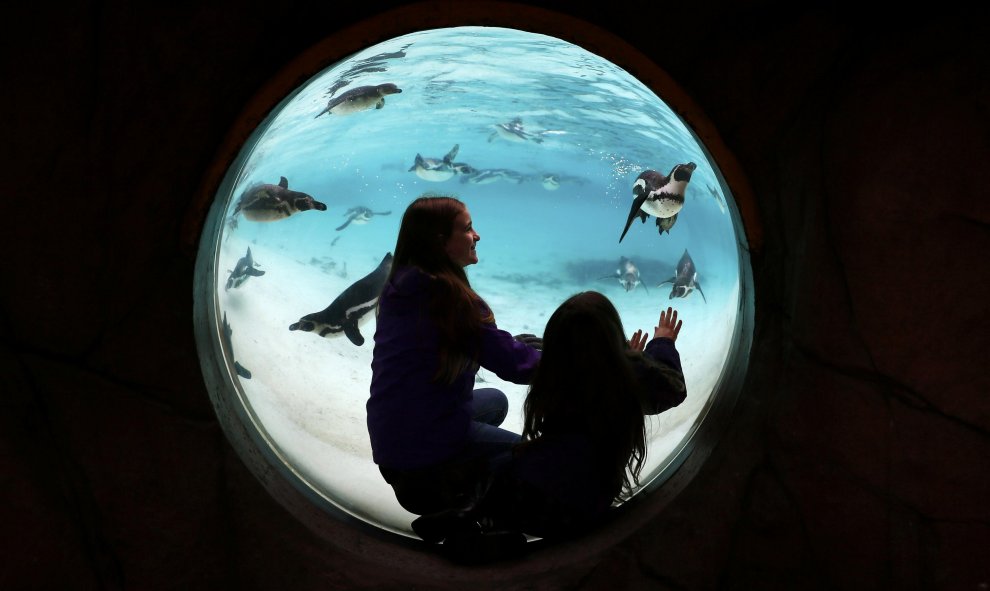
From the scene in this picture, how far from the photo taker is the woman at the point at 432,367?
2797mm

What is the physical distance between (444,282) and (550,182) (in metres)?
19.0

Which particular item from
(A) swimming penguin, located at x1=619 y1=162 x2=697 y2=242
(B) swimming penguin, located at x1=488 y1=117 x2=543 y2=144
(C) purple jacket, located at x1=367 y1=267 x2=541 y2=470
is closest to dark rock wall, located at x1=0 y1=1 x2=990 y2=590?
(C) purple jacket, located at x1=367 y1=267 x2=541 y2=470

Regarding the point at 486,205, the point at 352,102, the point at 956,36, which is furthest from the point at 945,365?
the point at 486,205

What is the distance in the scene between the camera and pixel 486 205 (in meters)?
23.9

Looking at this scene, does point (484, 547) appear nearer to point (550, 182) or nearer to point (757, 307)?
point (757, 307)

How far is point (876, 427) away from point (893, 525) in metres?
0.32

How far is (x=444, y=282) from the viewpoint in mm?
2793

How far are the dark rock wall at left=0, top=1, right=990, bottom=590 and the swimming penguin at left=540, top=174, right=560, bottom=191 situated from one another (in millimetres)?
18565

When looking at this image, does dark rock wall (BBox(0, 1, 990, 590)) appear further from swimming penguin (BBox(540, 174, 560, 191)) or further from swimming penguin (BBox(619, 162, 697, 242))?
swimming penguin (BBox(540, 174, 560, 191))

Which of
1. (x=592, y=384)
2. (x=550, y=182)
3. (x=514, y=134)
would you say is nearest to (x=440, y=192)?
(x=592, y=384)

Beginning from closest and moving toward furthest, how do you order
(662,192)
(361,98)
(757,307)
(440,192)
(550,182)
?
1. (757,307)
2. (440,192)
3. (361,98)
4. (662,192)
5. (550,182)

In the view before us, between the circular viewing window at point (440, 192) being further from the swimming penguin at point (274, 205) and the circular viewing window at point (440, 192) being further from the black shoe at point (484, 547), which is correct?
the black shoe at point (484, 547)

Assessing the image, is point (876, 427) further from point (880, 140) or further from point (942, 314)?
point (880, 140)

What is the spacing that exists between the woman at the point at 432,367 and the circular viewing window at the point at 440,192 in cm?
37
